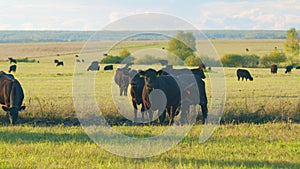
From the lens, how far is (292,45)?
Result: 80.2 m

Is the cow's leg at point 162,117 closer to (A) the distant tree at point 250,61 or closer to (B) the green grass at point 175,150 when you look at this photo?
(B) the green grass at point 175,150

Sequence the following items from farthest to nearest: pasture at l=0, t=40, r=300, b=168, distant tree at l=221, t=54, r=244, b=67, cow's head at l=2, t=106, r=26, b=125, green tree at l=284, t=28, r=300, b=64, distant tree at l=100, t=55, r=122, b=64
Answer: green tree at l=284, t=28, r=300, b=64
distant tree at l=221, t=54, r=244, b=67
distant tree at l=100, t=55, r=122, b=64
cow's head at l=2, t=106, r=26, b=125
pasture at l=0, t=40, r=300, b=168

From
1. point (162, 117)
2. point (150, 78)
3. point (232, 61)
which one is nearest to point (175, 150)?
point (150, 78)

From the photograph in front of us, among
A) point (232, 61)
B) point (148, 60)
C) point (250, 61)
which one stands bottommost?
point (250, 61)

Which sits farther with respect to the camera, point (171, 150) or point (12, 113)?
point (12, 113)

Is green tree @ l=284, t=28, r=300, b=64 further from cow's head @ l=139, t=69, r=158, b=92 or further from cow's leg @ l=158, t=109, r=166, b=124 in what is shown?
cow's head @ l=139, t=69, r=158, b=92

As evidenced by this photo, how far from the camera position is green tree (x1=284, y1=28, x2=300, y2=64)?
77.8 m

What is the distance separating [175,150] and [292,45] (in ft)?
244

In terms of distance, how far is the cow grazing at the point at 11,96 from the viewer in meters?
14.8

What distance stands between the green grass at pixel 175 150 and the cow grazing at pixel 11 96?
58.5 inches

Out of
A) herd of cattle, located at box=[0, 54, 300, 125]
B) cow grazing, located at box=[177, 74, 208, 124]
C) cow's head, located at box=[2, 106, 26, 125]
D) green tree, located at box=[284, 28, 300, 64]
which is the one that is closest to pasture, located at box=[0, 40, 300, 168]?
cow's head, located at box=[2, 106, 26, 125]

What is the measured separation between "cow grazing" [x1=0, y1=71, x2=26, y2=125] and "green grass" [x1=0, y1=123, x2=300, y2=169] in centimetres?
148

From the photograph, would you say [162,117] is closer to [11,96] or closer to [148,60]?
[11,96]

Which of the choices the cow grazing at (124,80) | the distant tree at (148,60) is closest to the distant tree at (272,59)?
the distant tree at (148,60)
